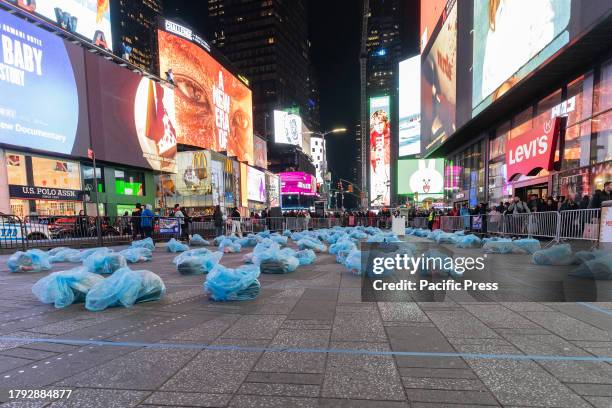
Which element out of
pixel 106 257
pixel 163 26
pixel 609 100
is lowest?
pixel 106 257

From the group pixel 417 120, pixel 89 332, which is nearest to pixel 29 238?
pixel 89 332

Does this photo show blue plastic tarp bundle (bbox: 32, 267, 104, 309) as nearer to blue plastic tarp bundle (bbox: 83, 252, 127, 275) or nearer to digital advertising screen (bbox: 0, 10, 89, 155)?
blue plastic tarp bundle (bbox: 83, 252, 127, 275)

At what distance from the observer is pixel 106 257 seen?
5.60 meters

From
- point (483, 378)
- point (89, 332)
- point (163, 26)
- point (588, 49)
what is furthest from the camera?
point (163, 26)

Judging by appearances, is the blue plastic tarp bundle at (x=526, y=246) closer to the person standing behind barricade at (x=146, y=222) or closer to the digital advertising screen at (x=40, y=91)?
the person standing behind barricade at (x=146, y=222)

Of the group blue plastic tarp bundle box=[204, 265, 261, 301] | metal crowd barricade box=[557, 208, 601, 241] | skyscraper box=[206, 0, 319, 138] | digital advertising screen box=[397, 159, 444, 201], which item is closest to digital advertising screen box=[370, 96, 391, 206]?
skyscraper box=[206, 0, 319, 138]

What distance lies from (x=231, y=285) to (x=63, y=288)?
2230mm

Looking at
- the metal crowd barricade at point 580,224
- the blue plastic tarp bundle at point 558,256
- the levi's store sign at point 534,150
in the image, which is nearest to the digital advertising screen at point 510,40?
the levi's store sign at point 534,150

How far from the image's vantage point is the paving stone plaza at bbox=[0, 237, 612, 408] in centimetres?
194

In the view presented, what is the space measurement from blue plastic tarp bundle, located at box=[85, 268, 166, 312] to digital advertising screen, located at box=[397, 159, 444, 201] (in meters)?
42.1

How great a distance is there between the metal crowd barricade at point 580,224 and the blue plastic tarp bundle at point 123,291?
30.1ft

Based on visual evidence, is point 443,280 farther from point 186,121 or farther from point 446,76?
point 186,121

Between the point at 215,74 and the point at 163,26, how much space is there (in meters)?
8.11

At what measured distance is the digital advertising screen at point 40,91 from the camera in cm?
1622
